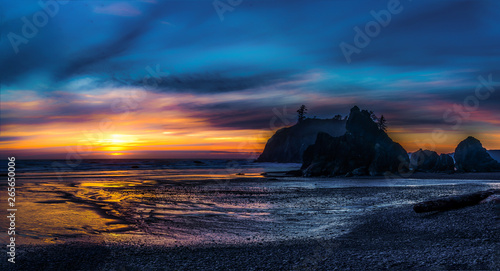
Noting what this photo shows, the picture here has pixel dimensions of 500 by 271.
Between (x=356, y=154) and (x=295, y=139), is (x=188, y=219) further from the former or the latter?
(x=295, y=139)

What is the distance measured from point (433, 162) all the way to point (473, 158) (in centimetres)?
677

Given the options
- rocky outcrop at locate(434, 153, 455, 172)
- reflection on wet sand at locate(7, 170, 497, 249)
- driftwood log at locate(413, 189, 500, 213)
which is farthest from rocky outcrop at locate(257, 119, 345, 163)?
driftwood log at locate(413, 189, 500, 213)

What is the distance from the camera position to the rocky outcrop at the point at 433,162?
→ 66250 millimetres

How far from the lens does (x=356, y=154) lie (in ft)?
193

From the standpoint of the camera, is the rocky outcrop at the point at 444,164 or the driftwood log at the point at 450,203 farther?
the rocky outcrop at the point at 444,164

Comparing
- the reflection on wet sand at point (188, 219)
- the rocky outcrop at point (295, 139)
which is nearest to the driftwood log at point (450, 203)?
the reflection on wet sand at point (188, 219)

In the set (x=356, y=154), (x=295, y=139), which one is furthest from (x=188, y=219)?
(x=295, y=139)

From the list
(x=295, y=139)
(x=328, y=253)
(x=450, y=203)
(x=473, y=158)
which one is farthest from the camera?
(x=295, y=139)

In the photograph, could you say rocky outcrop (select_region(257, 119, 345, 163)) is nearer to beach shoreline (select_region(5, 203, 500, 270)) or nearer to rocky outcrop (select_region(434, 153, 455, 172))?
rocky outcrop (select_region(434, 153, 455, 172))

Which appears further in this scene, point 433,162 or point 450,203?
point 433,162

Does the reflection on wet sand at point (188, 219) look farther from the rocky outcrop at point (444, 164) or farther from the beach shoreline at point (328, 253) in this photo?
the rocky outcrop at point (444, 164)

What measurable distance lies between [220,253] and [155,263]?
1895 millimetres

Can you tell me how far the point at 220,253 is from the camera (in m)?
9.95

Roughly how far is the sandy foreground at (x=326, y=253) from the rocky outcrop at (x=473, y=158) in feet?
199
